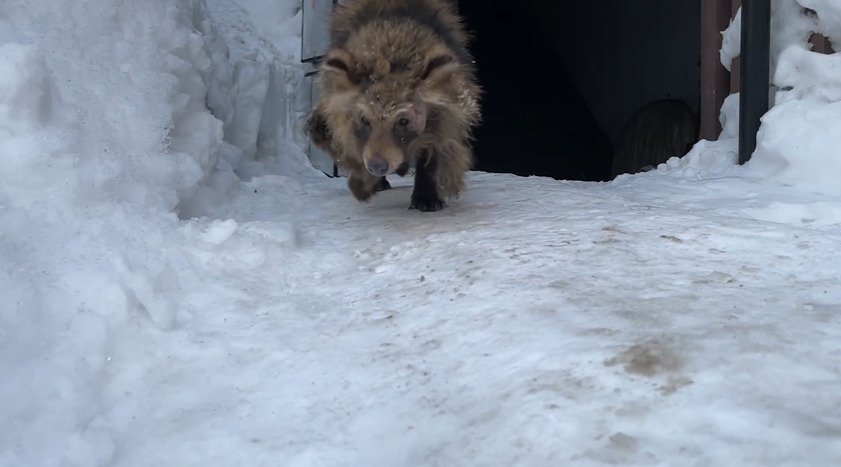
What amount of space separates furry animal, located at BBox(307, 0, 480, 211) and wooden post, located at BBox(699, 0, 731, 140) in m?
1.78

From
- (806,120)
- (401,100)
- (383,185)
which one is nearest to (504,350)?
(401,100)

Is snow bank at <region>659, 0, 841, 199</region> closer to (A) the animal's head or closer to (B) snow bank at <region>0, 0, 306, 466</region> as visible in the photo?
(A) the animal's head

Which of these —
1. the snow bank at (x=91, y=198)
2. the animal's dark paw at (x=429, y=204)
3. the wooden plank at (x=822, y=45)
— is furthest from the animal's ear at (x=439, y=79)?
the wooden plank at (x=822, y=45)

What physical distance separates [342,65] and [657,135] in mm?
4076

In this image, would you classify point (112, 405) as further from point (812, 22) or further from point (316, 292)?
point (812, 22)

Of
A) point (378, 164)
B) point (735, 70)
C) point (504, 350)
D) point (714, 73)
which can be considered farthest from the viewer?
point (714, 73)

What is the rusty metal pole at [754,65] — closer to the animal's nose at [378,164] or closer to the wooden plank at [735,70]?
the wooden plank at [735,70]

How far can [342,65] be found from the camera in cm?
390

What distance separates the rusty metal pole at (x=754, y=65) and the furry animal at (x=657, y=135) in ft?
7.20

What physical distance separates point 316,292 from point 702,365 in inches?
57.2

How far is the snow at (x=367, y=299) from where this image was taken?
1809mm

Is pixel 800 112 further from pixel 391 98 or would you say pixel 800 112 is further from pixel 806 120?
pixel 391 98

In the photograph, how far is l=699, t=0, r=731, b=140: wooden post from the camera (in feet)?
17.0

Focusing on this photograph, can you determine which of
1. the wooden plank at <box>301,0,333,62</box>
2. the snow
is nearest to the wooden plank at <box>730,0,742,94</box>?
the snow
